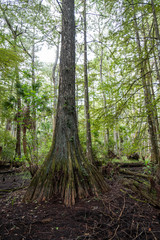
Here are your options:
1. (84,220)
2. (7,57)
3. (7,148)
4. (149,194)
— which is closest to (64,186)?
(84,220)

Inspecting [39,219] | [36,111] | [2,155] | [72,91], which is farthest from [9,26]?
[39,219]

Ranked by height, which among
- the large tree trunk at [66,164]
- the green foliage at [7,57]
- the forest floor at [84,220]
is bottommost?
the forest floor at [84,220]

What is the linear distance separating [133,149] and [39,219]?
2973 mm

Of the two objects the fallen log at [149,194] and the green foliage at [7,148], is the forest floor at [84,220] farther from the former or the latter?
the green foliage at [7,148]

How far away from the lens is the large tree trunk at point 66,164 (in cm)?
280

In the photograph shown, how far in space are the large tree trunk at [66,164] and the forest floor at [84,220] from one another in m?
0.21

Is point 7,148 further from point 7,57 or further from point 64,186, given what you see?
point 64,186

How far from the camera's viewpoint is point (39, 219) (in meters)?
2.17

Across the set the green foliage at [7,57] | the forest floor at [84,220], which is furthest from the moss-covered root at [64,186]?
the green foliage at [7,57]

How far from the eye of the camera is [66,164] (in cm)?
302

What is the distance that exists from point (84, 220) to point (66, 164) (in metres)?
1.14

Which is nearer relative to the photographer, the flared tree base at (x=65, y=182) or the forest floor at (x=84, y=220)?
the forest floor at (x=84, y=220)

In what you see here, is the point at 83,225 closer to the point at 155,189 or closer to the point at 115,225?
the point at 115,225

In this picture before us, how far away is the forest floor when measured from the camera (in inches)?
71.2
